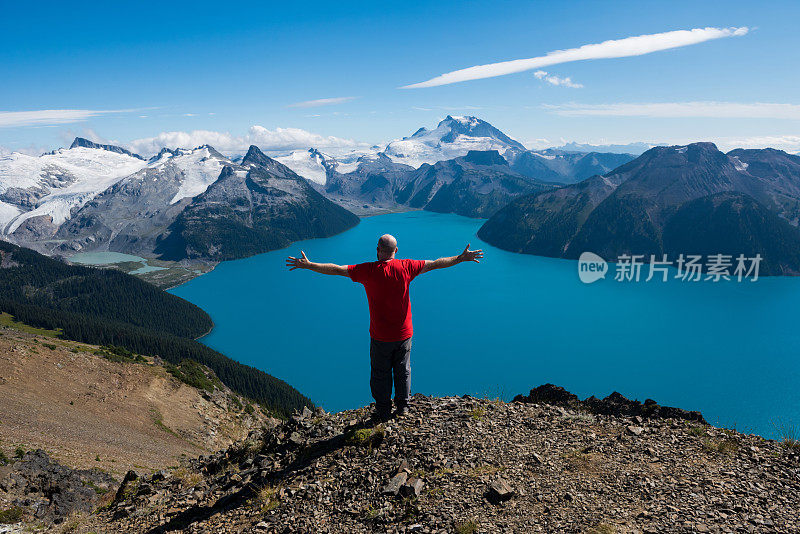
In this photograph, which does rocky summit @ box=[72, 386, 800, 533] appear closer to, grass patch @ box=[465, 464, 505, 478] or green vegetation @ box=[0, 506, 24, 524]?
grass patch @ box=[465, 464, 505, 478]

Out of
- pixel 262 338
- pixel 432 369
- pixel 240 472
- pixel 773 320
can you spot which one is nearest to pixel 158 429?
pixel 240 472

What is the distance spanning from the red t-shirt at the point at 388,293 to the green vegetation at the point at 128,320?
76.3 m

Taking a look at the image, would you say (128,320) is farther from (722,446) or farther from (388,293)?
(722,446)

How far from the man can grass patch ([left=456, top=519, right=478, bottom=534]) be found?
362cm

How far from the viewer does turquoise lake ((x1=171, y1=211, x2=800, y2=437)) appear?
87.9 m

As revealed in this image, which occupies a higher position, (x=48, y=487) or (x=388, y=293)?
(x=388, y=293)

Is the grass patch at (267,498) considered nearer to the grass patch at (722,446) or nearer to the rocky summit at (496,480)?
the rocky summit at (496,480)

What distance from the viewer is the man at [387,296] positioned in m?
9.27

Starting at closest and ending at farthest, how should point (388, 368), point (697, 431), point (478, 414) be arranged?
point (388, 368) < point (697, 431) < point (478, 414)

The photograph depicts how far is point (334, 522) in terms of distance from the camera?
830 centimetres

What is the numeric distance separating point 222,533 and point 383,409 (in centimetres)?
443

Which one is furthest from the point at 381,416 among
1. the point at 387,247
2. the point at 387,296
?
the point at 387,247

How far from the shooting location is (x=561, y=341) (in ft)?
375

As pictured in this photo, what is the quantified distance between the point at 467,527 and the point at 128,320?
188249mm
